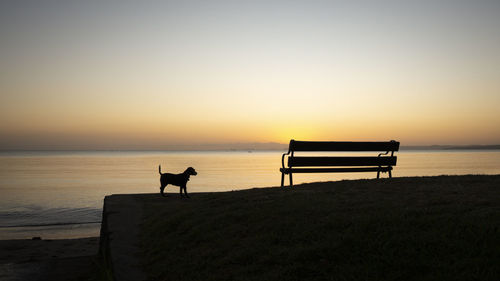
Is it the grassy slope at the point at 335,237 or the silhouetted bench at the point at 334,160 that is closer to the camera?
the grassy slope at the point at 335,237

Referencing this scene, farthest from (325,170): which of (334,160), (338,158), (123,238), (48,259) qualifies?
(48,259)

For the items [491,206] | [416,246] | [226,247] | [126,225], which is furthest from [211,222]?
[491,206]

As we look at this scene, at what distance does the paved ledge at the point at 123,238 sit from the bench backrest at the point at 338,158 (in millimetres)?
4365

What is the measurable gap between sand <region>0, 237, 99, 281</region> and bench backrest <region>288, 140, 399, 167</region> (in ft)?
18.7

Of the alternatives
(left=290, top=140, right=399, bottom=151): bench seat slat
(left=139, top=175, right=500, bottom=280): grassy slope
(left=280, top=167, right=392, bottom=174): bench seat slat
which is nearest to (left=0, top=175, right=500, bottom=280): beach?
(left=139, top=175, right=500, bottom=280): grassy slope

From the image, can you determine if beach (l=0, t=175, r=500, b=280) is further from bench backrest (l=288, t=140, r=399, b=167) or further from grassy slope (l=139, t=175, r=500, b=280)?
bench backrest (l=288, t=140, r=399, b=167)

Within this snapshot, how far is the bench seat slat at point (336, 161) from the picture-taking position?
35.2ft

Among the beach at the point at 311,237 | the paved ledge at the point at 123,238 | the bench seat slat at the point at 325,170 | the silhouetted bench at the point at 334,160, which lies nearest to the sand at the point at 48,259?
the beach at the point at 311,237

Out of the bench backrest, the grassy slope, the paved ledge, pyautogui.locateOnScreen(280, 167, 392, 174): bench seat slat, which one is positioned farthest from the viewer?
the bench backrest

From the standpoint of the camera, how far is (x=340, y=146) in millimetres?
11523

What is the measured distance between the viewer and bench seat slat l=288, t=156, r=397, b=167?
35.2ft

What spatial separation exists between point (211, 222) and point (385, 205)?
288 cm

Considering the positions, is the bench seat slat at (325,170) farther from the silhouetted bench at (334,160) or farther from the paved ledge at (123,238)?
the paved ledge at (123,238)

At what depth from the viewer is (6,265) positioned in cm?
893
